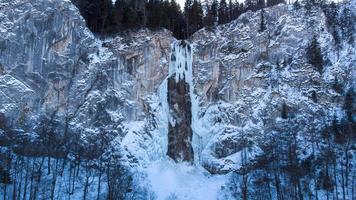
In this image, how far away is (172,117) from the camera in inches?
2515

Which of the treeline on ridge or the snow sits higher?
the treeline on ridge

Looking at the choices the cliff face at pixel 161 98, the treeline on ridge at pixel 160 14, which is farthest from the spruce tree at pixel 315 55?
the treeline on ridge at pixel 160 14

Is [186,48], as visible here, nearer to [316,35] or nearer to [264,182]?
[316,35]

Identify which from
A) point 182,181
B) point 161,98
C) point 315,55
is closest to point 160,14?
point 161,98

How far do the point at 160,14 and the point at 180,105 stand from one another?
13382 millimetres

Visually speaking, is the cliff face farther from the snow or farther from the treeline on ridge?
the treeline on ridge

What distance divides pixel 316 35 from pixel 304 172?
19.1 meters

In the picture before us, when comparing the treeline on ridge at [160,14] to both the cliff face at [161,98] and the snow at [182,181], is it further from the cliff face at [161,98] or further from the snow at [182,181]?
the snow at [182,181]

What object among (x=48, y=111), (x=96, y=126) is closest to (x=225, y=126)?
(x=96, y=126)

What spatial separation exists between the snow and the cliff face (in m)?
0.20

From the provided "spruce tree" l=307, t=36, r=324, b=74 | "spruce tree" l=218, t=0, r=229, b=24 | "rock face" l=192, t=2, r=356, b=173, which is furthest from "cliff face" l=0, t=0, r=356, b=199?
"spruce tree" l=218, t=0, r=229, b=24

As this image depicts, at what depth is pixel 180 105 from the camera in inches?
2557

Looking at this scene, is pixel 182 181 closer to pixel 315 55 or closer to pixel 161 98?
pixel 161 98

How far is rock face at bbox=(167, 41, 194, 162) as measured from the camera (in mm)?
61156
